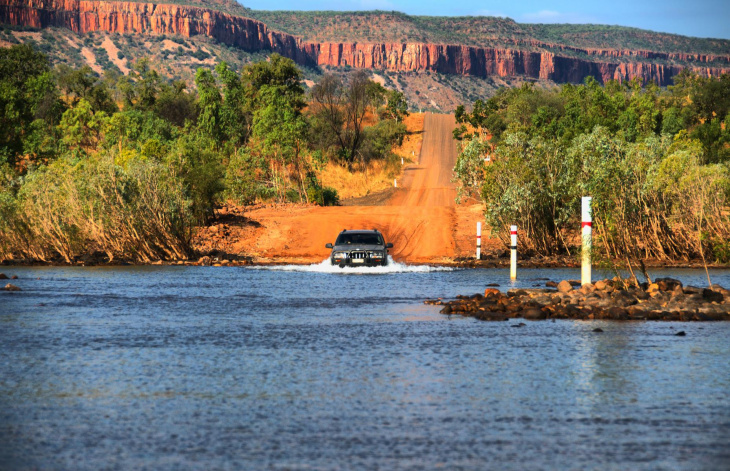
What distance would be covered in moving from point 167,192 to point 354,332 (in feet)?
87.8

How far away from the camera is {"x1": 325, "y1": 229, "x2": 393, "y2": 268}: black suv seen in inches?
1411

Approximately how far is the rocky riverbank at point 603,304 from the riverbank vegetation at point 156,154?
71.5ft

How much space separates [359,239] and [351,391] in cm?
2431

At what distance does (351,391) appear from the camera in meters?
12.8

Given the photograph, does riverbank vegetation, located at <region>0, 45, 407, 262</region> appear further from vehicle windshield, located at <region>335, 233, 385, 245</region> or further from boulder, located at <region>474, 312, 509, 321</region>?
boulder, located at <region>474, 312, 509, 321</region>

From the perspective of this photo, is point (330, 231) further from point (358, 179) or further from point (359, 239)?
point (358, 179)

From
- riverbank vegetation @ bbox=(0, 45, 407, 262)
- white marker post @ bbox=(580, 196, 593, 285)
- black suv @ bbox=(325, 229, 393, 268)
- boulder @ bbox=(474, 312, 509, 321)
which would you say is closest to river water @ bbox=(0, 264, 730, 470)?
boulder @ bbox=(474, 312, 509, 321)

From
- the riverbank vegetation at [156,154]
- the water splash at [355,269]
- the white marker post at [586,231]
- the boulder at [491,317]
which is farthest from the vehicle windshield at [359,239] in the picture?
the boulder at [491,317]

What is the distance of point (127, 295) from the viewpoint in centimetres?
2831

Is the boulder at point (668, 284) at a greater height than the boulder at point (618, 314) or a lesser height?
greater

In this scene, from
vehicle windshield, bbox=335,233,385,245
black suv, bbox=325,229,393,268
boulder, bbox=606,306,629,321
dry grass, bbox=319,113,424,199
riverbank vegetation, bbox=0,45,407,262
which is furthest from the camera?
dry grass, bbox=319,113,424,199

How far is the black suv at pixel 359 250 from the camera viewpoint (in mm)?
35844

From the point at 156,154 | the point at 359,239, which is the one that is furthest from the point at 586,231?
the point at 156,154

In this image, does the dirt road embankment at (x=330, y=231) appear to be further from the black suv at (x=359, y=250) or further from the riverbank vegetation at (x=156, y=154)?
the black suv at (x=359, y=250)
